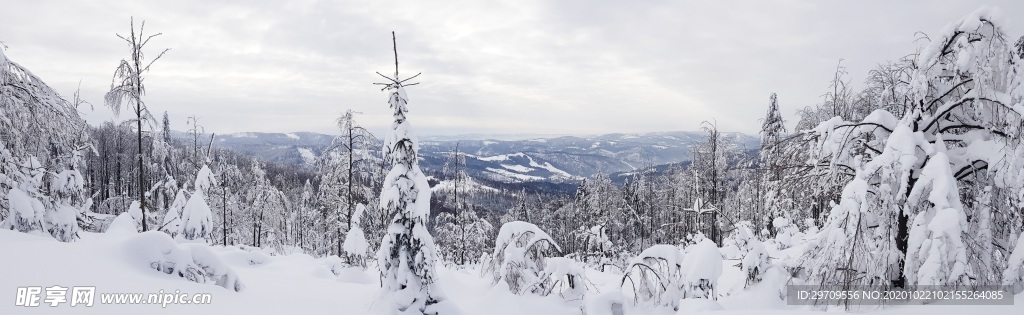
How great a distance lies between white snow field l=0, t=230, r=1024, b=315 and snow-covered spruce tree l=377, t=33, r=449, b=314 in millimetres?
666

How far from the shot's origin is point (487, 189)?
17050 cm

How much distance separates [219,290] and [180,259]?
0.81 m

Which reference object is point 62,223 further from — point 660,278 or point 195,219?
point 660,278

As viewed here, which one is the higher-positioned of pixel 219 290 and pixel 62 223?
pixel 62 223

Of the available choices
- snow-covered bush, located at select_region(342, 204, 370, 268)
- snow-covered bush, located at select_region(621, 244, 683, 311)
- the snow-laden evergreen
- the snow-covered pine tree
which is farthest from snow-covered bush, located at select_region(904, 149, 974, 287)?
snow-covered bush, located at select_region(342, 204, 370, 268)

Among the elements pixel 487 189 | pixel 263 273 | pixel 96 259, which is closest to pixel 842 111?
pixel 263 273

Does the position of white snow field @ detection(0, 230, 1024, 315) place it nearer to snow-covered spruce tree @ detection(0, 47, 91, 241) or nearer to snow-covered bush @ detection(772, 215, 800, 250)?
snow-covered spruce tree @ detection(0, 47, 91, 241)

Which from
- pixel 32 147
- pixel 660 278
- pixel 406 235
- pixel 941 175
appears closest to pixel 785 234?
pixel 660 278

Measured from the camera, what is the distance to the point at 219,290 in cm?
699

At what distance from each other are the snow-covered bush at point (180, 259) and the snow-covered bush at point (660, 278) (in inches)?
282

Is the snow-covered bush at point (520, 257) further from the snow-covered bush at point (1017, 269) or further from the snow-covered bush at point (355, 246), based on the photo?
the snow-covered bush at point (355, 246)

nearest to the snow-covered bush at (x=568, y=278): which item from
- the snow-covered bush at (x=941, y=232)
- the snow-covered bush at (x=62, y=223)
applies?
the snow-covered bush at (x=941, y=232)

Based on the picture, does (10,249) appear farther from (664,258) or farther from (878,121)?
(878,121)

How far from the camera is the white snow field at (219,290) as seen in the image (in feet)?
17.0
